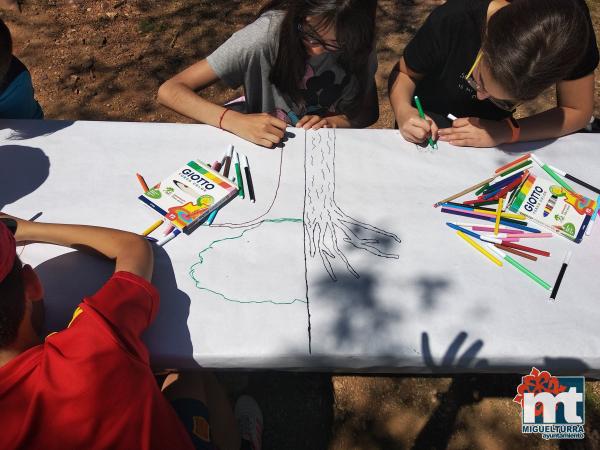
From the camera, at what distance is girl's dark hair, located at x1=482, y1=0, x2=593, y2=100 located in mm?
1432

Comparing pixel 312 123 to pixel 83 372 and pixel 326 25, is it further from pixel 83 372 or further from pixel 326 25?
pixel 83 372

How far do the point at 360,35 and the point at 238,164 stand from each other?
0.70 m

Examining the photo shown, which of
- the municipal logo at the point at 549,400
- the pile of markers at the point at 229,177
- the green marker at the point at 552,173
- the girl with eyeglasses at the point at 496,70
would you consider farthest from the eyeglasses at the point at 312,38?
the municipal logo at the point at 549,400

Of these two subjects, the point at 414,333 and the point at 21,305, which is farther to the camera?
the point at 414,333

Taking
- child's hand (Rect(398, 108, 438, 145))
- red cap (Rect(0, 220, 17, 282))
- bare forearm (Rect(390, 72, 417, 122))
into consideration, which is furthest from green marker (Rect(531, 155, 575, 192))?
red cap (Rect(0, 220, 17, 282))

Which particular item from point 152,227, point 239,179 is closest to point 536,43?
point 239,179

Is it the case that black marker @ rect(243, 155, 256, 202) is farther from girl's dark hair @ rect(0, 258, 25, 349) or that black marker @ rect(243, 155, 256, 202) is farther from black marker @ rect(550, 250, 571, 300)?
black marker @ rect(550, 250, 571, 300)

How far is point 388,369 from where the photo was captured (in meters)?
1.38

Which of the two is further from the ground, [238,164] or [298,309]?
[238,164]

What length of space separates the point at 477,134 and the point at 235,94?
217 cm

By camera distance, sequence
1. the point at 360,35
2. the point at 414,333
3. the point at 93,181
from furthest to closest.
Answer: the point at 360,35 < the point at 93,181 < the point at 414,333

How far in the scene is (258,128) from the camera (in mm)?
1712

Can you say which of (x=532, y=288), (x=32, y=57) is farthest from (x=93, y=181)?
(x=32, y=57)

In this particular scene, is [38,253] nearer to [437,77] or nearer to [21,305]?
[21,305]
